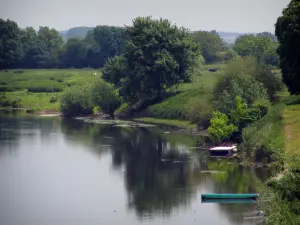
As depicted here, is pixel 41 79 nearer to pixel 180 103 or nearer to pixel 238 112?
pixel 180 103

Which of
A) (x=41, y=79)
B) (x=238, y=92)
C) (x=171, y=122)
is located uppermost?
(x=238, y=92)

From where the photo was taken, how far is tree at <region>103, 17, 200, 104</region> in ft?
339

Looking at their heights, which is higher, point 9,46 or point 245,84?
point 9,46

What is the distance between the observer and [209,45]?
156125mm

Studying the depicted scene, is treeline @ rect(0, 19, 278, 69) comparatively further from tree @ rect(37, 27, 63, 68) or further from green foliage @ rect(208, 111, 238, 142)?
green foliage @ rect(208, 111, 238, 142)

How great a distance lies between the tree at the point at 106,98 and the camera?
106m

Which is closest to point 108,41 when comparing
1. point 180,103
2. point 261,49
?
point 261,49

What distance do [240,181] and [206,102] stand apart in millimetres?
26376

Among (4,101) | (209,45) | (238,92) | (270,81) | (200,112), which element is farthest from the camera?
(209,45)

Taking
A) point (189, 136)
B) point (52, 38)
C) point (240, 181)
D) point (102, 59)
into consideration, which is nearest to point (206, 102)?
point (189, 136)

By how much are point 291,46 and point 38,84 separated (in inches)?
2494

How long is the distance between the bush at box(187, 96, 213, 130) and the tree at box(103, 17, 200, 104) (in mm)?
12320

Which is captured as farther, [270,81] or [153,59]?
[153,59]

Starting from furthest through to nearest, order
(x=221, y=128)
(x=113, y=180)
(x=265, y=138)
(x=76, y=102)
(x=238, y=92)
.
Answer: (x=76, y=102)
(x=238, y=92)
(x=221, y=128)
(x=265, y=138)
(x=113, y=180)
